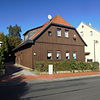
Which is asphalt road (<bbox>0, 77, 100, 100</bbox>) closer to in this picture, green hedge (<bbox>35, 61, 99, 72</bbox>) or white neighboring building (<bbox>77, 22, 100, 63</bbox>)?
green hedge (<bbox>35, 61, 99, 72</bbox>)

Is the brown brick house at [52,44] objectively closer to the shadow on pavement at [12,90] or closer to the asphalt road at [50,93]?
the shadow on pavement at [12,90]

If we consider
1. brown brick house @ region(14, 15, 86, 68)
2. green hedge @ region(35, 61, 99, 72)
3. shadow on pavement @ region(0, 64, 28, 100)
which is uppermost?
brown brick house @ region(14, 15, 86, 68)

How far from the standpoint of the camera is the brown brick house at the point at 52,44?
77.8 feet

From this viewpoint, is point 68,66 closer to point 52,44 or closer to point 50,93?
point 52,44

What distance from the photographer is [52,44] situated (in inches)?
1003

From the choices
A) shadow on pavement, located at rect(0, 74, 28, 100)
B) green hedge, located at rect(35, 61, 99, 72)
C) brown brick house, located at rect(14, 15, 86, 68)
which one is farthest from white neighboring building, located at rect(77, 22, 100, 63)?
shadow on pavement, located at rect(0, 74, 28, 100)

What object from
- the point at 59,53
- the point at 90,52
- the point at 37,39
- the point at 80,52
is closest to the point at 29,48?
the point at 37,39

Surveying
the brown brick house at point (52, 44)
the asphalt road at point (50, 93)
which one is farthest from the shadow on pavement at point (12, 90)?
the brown brick house at point (52, 44)

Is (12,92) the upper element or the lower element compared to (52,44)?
lower

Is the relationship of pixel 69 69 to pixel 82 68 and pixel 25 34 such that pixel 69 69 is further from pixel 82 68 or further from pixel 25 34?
pixel 25 34

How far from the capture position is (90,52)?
38.5 metres

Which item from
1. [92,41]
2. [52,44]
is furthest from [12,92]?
[92,41]

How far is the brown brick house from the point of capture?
23.7 m

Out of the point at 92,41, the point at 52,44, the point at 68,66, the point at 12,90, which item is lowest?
the point at 12,90
